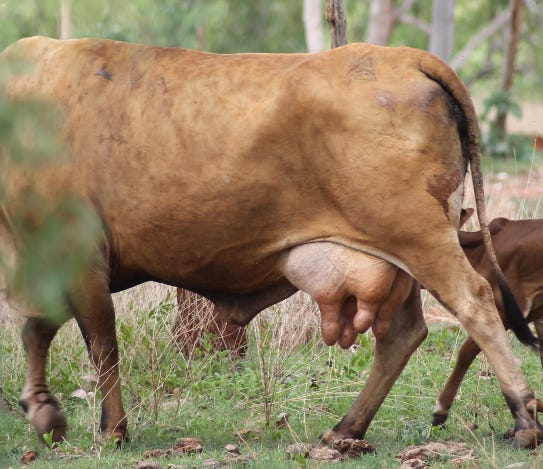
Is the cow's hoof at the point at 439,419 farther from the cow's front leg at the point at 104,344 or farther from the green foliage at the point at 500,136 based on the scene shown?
the green foliage at the point at 500,136

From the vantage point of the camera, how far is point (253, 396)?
6723mm

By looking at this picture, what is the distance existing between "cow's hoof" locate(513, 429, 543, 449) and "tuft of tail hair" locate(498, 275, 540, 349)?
2.11ft

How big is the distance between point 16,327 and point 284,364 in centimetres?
181

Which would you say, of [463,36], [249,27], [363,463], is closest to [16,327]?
[363,463]

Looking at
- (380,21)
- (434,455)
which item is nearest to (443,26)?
(380,21)

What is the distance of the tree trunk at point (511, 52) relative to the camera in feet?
65.2

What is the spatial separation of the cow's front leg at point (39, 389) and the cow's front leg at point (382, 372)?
1.44 m

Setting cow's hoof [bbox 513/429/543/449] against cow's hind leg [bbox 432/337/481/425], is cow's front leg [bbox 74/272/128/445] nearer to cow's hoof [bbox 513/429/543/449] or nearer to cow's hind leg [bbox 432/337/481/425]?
cow's hind leg [bbox 432/337/481/425]

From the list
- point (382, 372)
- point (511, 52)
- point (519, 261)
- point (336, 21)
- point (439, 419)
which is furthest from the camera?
point (511, 52)

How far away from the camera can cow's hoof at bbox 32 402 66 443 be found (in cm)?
571

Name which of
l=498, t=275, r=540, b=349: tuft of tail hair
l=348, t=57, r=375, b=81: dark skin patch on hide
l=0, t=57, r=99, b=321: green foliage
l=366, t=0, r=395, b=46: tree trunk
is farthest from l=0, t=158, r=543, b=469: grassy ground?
l=366, t=0, r=395, b=46: tree trunk

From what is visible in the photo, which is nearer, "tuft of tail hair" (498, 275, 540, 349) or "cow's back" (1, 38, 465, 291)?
"cow's back" (1, 38, 465, 291)

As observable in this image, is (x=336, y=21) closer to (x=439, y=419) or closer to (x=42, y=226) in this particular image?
(x=439, y=419)

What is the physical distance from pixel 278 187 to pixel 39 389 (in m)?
1.76
